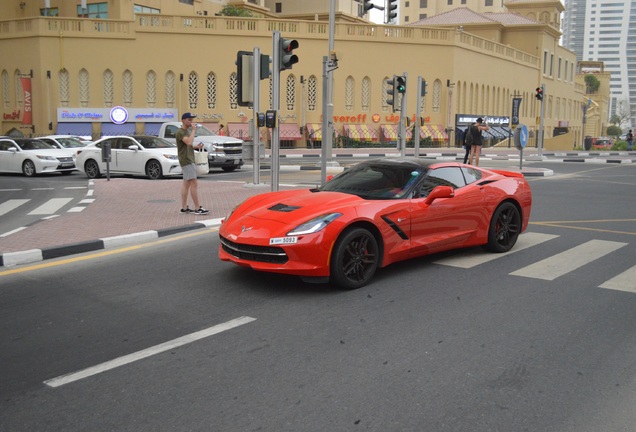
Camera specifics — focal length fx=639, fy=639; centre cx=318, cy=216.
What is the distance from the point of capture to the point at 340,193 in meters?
7.43

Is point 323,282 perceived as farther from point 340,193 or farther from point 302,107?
point 302,107

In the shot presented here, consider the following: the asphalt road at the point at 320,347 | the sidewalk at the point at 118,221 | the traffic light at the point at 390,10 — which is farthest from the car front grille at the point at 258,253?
the traffic light at the point at 390,10

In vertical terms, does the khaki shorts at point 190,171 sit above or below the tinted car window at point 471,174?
below

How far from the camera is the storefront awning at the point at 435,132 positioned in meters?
47.9

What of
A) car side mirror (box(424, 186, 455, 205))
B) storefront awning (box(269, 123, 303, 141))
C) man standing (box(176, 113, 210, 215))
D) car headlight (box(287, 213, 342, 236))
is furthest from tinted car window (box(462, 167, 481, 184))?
storefront awning (box(269, 123, 303, 141))

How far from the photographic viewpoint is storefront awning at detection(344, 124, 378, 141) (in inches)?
1786

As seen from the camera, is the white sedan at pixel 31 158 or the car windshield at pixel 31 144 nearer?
the white sedan at pixel 31 158

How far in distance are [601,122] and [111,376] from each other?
402 ft

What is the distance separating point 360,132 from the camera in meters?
45.8

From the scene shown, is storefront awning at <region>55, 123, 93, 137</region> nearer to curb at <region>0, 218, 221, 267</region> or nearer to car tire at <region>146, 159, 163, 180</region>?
car tire at <region>146, 159, 163, 180</region>

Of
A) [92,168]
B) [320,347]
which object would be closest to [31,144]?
[92,168]

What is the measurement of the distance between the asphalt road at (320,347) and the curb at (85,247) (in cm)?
45

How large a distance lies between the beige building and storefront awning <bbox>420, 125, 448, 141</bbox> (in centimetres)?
11

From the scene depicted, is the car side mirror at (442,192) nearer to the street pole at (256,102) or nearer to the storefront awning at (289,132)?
the street pole at (256,102)
